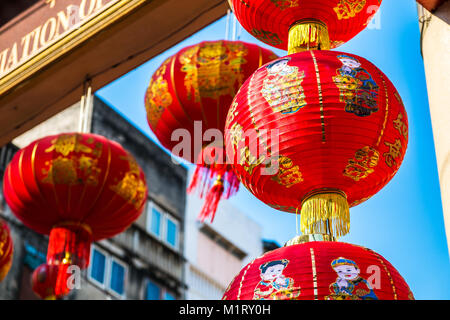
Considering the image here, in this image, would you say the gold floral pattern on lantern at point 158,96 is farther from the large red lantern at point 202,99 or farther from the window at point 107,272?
the window at point 107,272

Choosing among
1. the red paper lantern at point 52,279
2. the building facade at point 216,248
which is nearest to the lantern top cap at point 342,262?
the red paper lantern at point 52,279

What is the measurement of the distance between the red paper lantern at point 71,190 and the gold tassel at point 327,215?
2.40 meters

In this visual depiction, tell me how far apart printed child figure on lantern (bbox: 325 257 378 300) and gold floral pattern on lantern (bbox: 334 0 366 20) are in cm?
114

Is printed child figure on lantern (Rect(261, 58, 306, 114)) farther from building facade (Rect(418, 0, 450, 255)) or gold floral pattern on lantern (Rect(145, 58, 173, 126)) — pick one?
gold floral pattern on lantern (Rect(145, 58, 173, 126))

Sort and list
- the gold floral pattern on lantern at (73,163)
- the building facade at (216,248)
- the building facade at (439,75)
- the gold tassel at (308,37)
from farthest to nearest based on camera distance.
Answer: the building facade at (216,248) → the gold floral pattern on lantern at (73,163) → the building facade at (439,75) → the gold tassel at (308,37)

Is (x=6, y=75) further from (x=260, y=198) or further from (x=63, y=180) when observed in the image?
(x=260, y=198)

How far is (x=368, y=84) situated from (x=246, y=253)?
44.1 feet

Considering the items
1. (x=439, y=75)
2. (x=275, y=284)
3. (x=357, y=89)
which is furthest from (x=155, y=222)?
(x=275, y=284)

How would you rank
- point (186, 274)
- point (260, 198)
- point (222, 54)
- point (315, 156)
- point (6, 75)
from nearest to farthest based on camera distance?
point (315, 156) → point (260, 198) → point (222, 54) → point (6, 75) → point (186, 274)

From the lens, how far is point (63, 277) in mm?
4965

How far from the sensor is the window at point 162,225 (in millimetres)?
14125

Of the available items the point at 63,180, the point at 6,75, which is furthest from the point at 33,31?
the point at 63,180

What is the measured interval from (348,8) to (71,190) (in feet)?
7.61

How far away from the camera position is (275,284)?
7.90 feet
